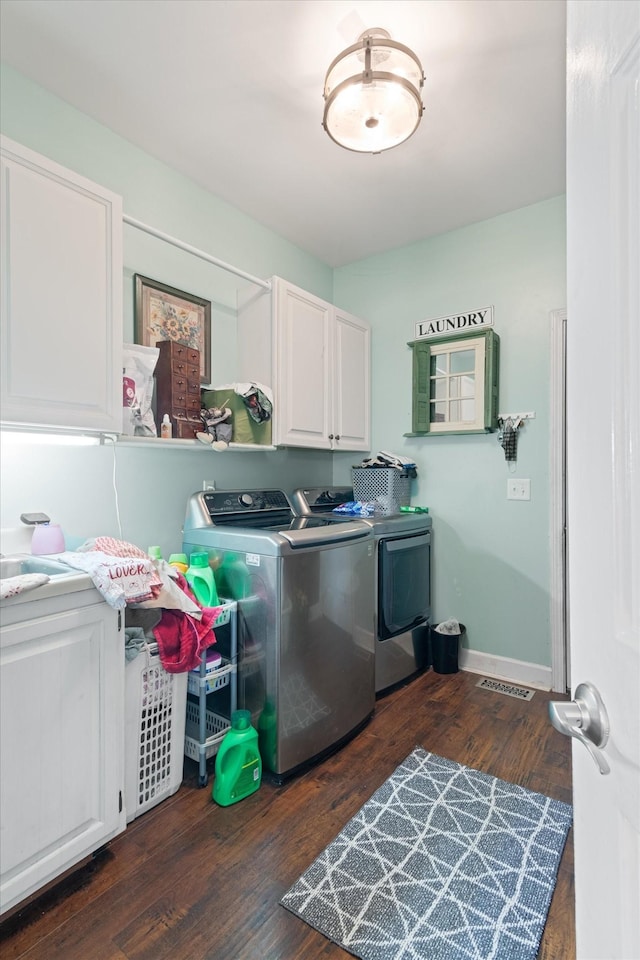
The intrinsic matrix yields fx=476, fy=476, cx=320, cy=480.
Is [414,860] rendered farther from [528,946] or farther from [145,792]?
[145,792]

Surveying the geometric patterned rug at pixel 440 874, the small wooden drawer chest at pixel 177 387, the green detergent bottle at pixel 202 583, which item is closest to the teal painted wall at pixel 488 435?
the geometric patterned rug at pixel 440 874

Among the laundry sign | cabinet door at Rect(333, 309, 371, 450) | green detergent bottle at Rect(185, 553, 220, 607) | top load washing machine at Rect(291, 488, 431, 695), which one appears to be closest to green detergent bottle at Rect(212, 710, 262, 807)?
green detergent bottle at Rect(185, 553, 220, 607)

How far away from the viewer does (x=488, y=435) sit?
114 inches

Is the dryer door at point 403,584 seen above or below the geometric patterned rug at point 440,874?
above

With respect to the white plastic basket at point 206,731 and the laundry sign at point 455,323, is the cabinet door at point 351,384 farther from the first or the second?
the white plastic basket at point 206,731

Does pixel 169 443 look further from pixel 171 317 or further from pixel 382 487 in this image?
pixel 382 487

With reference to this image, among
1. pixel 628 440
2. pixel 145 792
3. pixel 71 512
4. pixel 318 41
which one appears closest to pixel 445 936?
pixel 145 792

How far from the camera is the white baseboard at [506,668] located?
2689 millimetres

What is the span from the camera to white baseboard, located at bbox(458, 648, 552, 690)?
2689 millimetres

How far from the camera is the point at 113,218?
1778mm

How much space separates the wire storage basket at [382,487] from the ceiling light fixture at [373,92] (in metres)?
1.69

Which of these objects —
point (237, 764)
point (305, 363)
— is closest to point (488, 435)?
point (305, 363)

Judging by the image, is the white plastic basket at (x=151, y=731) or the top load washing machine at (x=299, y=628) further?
the top load washing machine at (x=299, y=628)

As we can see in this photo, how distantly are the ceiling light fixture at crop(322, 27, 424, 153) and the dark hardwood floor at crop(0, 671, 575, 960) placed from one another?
2.38m
